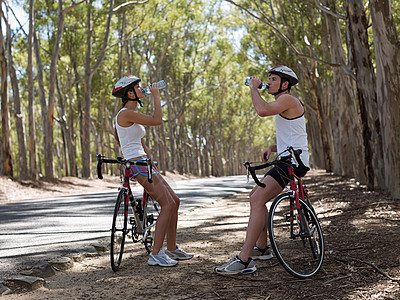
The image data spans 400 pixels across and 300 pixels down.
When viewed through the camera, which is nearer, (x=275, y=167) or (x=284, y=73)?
(x=275, y=167)

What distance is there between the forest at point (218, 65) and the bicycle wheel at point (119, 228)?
5.99m

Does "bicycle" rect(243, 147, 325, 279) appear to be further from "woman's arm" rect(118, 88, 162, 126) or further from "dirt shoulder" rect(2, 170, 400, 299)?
"woman's arm" rect(118, 88, 162, 126)

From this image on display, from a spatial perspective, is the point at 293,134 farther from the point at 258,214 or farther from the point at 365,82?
the point at 365,82

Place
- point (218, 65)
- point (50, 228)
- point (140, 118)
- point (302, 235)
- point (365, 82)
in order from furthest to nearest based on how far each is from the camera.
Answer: point (218, 65) → point (365, 82) → point (50, 228) → point (140, 118) → point (302, 235)

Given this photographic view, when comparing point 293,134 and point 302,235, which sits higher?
point 293,134

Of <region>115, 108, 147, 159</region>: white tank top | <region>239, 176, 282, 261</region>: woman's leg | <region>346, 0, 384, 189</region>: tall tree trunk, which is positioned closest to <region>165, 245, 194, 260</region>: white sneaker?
<region>239, 176, 282, 261</region>: woman's leg

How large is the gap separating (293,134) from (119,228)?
2.04 m

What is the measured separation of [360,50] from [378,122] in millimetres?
1820

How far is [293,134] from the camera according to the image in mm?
4648

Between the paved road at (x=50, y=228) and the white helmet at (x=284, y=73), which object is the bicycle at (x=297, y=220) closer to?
the white helmet at (x=284, y=73)

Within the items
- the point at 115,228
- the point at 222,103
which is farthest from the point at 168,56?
the point at 115,228

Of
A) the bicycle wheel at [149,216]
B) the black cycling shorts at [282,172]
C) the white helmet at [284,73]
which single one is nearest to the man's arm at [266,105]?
the white helmet at [284,73]

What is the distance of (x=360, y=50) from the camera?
11391 mm

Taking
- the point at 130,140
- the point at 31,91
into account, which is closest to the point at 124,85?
the point at 130,140
